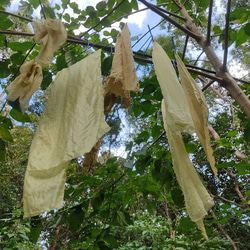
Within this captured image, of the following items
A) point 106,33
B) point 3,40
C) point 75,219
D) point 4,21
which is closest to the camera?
point 4,21

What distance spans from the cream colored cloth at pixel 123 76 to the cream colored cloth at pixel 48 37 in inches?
8.4

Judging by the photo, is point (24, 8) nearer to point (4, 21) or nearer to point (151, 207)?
point (4, 21)

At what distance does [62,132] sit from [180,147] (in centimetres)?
42

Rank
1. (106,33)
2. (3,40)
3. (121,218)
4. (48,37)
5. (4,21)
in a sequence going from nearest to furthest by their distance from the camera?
(48,37), (4,21), (3,40), (121,218), (106,33)

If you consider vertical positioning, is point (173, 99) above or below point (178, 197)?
above

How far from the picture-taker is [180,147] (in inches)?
32.3

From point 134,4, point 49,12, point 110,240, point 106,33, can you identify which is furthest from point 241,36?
point 110,240

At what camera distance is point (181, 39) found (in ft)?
32.2

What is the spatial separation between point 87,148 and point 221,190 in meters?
6.92

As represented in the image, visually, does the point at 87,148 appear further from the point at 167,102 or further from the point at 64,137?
the point at 167,102

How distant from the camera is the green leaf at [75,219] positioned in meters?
1.24

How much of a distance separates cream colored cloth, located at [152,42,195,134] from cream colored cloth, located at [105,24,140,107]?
0.33ft

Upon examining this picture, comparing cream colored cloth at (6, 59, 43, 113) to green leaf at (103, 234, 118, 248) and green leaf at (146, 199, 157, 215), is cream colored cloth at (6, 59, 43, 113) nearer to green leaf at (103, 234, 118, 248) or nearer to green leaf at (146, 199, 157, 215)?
green leaf at (103, 234, 118, 248)

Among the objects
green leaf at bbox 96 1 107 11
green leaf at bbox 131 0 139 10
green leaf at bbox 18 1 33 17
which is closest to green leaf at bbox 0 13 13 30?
green leaf at bbox 18 1 33 17
